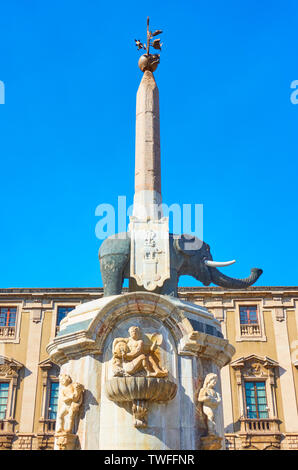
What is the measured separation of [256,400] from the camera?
28875mm

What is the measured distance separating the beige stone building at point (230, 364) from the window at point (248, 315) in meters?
0.05

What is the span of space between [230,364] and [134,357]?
67.9ft

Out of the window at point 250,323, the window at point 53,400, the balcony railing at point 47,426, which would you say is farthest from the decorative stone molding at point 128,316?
the window at point 250,323

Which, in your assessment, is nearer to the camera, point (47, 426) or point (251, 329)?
point (47, 426)

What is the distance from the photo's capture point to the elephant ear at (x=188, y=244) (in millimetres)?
11984

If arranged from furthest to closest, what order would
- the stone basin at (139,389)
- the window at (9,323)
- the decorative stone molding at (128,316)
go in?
1. the window at (9,323)
2. the decorative stone molding at (128,316)
3. the stone basin at (139,389)

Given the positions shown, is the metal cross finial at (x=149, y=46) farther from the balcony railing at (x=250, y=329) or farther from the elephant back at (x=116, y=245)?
the balcony railing at (x=250, y=329)

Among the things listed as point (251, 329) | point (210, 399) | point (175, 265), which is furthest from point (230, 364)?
point (210, 399)

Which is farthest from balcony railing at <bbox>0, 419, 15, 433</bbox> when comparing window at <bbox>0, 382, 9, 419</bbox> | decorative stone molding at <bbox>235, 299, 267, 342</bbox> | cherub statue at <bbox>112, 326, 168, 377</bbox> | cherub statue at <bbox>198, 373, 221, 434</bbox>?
cherub statue at <bbox>198, 373, 221, 434</bbox>

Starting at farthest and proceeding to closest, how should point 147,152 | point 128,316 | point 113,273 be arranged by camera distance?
point 147,152
point 113,273
point 128,316

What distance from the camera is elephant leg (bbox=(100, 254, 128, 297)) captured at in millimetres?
11492

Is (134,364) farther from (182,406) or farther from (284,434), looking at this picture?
(284,434)

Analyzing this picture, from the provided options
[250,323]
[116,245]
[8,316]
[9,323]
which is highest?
[8,316]

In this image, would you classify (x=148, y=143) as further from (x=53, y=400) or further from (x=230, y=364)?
(x=53, y=400)
